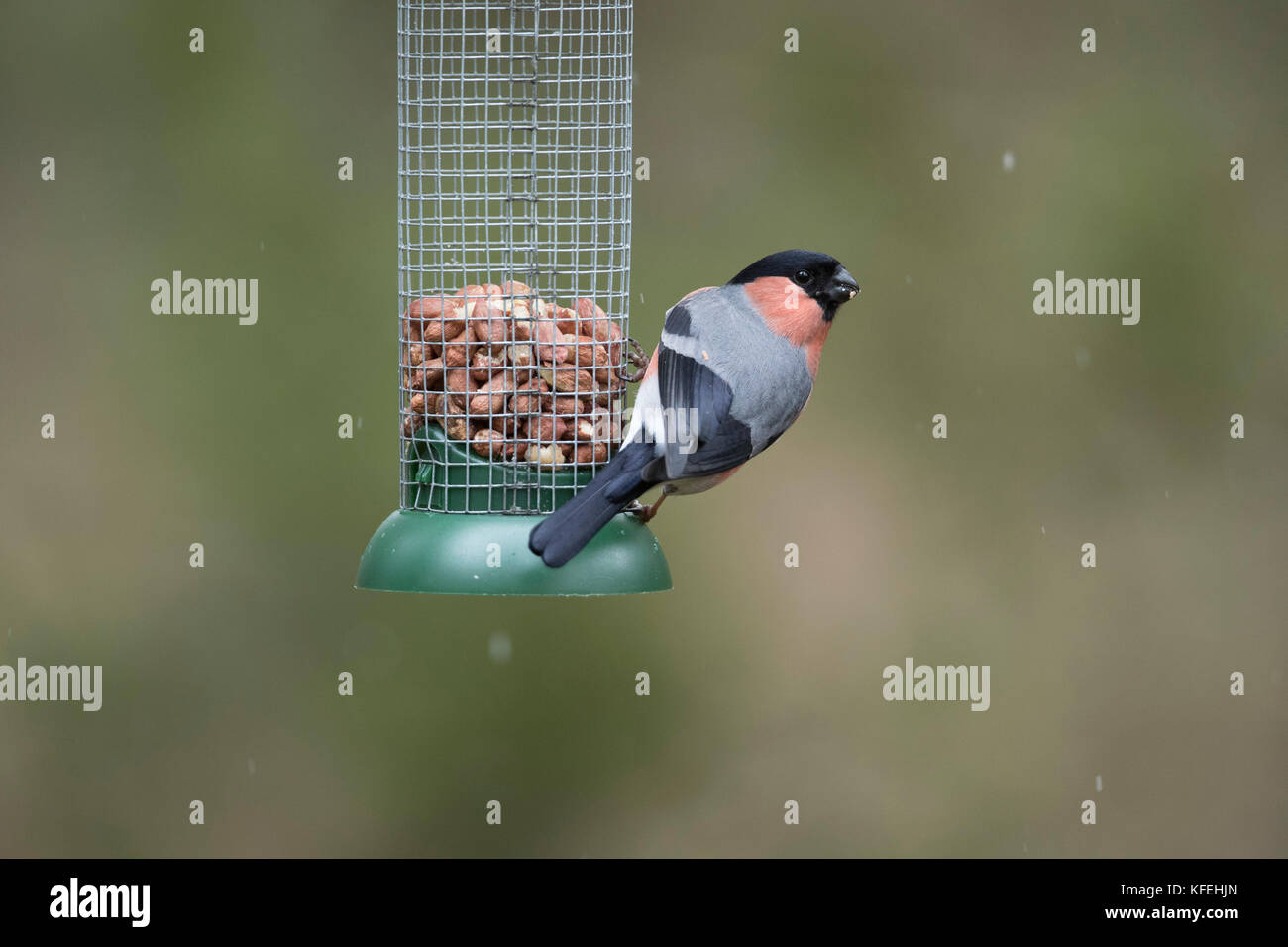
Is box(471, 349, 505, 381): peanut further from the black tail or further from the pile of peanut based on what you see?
the black tail

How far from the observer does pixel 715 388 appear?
3660 millimetres

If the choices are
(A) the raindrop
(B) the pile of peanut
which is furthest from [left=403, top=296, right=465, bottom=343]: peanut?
(A) the raindrop

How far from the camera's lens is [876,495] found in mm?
6891

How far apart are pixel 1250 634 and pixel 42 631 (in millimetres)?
4931

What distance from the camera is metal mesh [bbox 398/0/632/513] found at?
12.6 feet

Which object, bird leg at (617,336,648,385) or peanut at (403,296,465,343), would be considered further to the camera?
bird leg at (617,336,648,385)

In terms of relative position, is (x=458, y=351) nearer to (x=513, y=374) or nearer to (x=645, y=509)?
(x=513, y=374)

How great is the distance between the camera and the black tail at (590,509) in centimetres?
350

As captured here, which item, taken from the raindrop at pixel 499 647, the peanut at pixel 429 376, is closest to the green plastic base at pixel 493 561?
the peanut at pixel 429 376

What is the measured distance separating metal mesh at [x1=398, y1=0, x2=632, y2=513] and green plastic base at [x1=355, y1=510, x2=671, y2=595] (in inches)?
7.5

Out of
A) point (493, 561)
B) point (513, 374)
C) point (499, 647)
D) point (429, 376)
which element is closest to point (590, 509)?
point (493, 561)

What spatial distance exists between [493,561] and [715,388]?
615mm

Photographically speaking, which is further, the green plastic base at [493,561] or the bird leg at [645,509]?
the bird leg at [645,509]

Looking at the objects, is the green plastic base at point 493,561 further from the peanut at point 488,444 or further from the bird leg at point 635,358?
the bird leg at point 635,358
